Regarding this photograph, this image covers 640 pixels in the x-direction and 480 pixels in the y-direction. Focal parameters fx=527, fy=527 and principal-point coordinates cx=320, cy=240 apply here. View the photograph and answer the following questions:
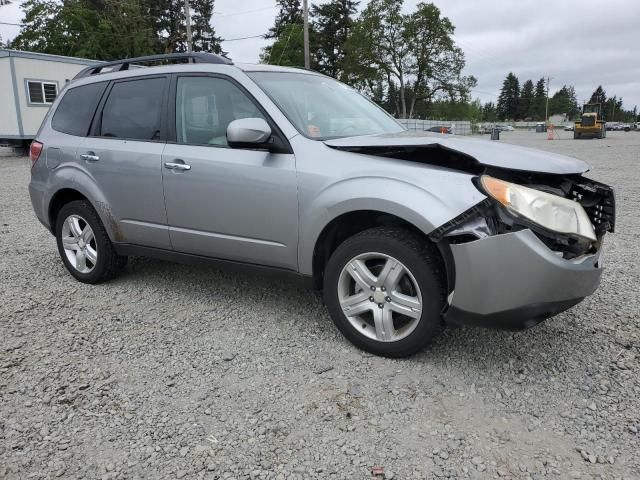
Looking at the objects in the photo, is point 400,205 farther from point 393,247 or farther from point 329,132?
point 329,132

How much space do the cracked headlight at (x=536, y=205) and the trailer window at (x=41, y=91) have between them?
20051 millimetres

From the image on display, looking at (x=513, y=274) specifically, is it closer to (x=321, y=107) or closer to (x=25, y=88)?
(x=321, y=107)

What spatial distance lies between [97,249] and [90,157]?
31.1 inches

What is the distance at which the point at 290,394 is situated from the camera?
289 cm

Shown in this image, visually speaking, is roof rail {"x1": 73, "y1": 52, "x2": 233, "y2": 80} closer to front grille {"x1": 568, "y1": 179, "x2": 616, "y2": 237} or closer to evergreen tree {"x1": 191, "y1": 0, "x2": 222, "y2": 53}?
front grille {"x1": 568, "y1": 179, "x2": 616, "y2": 237}

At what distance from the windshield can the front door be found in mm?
210

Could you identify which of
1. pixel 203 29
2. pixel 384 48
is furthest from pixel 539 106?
pixel 203 29

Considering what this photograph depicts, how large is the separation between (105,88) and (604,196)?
3953 millimetres

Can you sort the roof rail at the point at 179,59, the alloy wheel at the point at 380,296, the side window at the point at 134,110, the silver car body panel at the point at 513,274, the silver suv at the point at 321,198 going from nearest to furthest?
1. the silver car body panel at the point at 513,274
2. the silver suv at the point at 321,198
3. the alloy wheel at the point at 380,296
4. the roof rail at the point at 179,59
5. the side window at the point at 134,110

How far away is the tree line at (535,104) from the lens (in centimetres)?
12555

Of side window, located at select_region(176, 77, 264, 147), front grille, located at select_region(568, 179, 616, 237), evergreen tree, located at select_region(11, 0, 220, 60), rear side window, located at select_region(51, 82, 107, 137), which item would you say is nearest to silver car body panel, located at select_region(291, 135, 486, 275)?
side window, located at select_region(176, 77, 264, 147)

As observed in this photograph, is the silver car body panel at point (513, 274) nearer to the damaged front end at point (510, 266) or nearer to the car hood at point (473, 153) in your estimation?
the damaged front end at point (510, 266)

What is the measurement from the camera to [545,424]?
2.58 m

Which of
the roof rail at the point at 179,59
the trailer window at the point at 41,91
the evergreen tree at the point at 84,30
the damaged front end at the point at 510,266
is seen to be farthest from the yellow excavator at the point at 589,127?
the damaged front end at the point at 510,266
